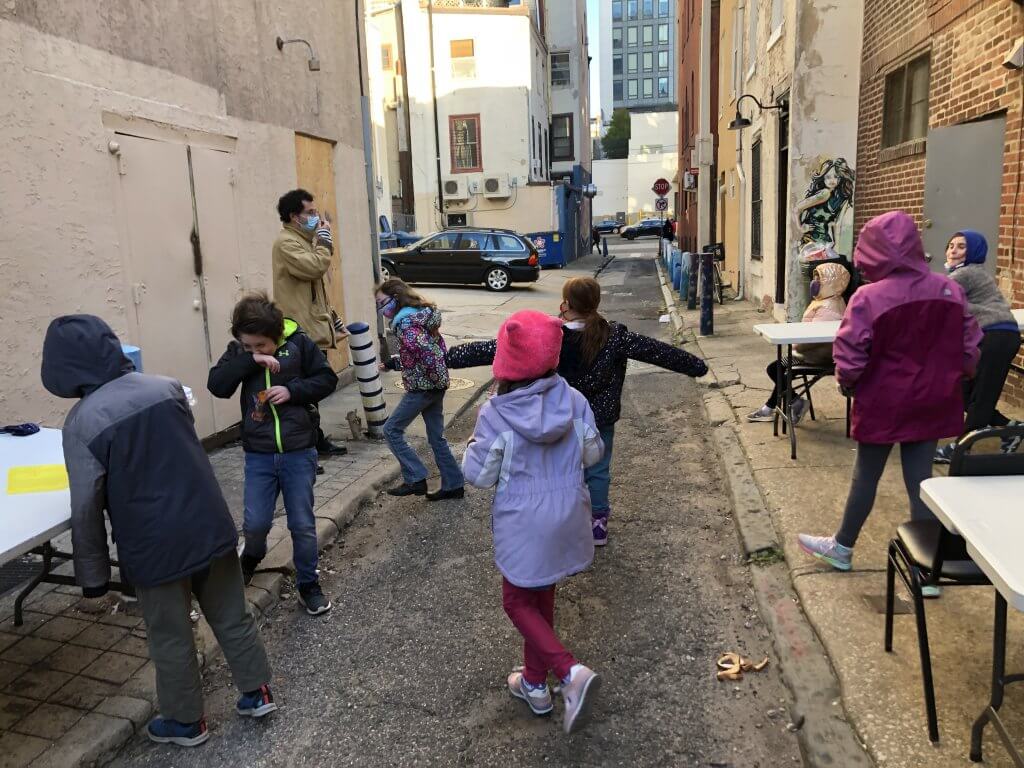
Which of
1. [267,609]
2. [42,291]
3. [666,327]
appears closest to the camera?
[267,609]

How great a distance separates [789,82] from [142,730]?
1128 centimetres

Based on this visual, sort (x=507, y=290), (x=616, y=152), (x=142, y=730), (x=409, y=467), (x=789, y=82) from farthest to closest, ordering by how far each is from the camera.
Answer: (x=616, y=152), (x=507, y=290), (x=789, y=82), (x=409, y=467), (x=142, y=730)

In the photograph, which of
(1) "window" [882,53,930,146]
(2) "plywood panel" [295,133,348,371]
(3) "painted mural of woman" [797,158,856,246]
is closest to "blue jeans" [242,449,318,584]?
(2) "plywood panel" [295,133,348,371]

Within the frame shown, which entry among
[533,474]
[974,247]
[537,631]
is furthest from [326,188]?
[537,631]

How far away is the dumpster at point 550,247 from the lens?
29.7 meters

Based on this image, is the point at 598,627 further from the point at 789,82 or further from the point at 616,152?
the point at 616,152

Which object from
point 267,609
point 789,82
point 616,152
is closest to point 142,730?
point 267,609

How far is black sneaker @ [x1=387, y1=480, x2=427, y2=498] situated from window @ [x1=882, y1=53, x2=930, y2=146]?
6.55m

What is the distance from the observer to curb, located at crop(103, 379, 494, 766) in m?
3.00

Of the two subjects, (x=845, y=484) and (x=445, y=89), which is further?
(x=445, y=89)

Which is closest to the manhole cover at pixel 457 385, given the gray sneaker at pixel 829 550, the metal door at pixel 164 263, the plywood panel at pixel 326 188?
the plywood panel at pixel 326 188

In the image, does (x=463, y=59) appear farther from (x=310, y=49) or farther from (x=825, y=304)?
(x=825, y=304)

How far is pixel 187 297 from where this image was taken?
247 inches

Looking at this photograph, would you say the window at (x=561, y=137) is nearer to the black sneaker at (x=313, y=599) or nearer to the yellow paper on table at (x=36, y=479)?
the black sneaker at (x=313, y=599)
